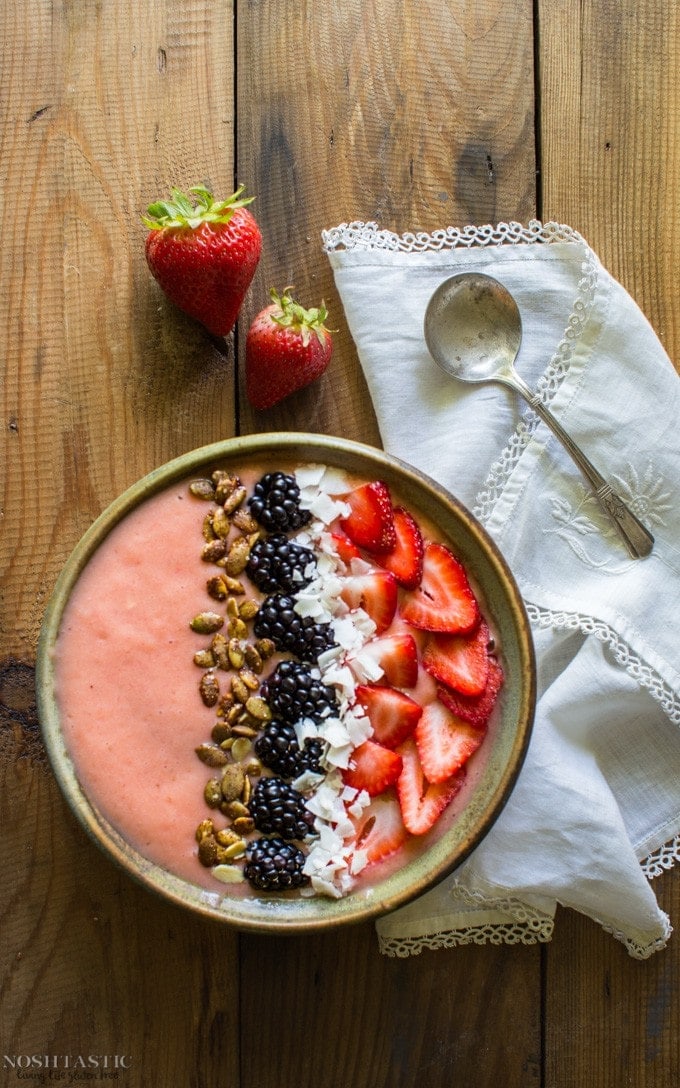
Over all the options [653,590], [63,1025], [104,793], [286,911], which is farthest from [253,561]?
[63,1025]

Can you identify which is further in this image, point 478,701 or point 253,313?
point 253,313

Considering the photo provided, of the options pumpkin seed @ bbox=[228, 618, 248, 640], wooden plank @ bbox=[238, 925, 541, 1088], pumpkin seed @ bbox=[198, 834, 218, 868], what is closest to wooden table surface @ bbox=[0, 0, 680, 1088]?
wooden plank @ bbox=[238, 925, 541, 1088]

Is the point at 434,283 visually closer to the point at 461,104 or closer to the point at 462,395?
the point at 462,395

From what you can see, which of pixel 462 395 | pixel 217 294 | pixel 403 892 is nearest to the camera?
pixel 403 892

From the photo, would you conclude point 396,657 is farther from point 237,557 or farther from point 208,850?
point 208,850

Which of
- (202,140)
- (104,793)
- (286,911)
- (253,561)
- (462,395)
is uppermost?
(202,140)

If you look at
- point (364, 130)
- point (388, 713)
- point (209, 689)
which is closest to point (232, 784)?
point (209, 689)

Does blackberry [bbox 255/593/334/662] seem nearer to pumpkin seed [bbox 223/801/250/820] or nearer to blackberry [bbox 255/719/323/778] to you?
blackberry [bbox 255/719/323/778]
